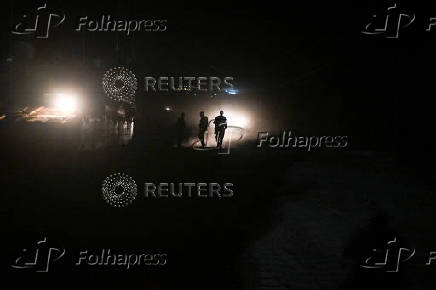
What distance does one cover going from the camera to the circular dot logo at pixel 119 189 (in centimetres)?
778

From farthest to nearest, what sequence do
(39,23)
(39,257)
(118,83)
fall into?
(118,83) < (39,23) < (39,257)

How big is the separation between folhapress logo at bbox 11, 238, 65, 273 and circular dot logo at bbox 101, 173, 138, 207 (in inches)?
81.1

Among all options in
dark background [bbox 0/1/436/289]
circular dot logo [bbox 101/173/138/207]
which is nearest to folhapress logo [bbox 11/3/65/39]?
dark background [bbox 0/1/436/289]

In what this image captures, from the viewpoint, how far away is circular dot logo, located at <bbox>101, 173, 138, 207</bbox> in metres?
7.78

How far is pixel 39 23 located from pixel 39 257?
11.0m

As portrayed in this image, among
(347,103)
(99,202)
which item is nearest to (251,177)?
(99,202)

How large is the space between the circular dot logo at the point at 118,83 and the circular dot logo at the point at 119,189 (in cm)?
606

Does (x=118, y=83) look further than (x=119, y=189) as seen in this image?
Yes

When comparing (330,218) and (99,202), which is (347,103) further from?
(99,202)

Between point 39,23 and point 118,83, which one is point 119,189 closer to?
point 39,23

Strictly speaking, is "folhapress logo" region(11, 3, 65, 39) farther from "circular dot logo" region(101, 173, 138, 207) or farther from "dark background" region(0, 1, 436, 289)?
"circular dot logo" region(101, 173, 138, 207)

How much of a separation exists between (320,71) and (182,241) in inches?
687

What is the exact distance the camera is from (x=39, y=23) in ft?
39.4

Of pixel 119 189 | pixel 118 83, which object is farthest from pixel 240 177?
pixel 118 83
